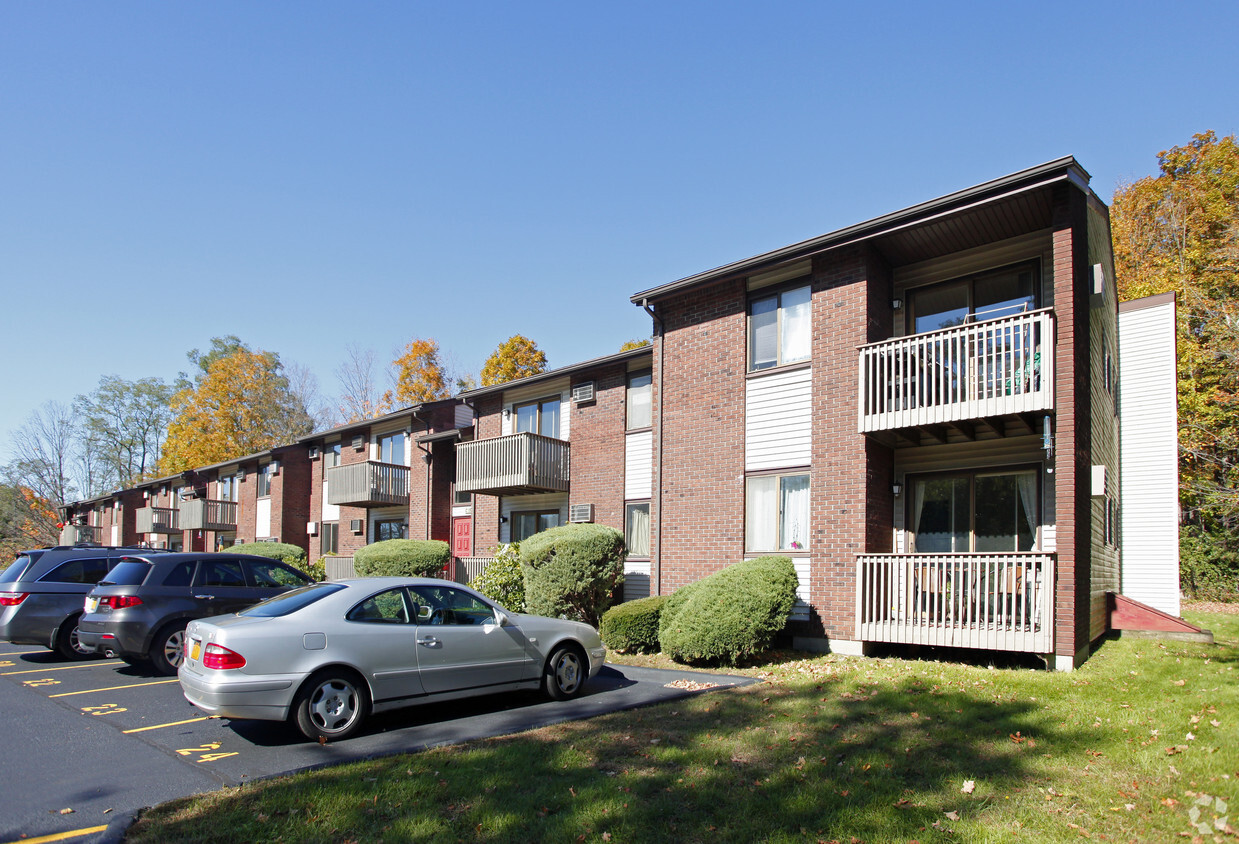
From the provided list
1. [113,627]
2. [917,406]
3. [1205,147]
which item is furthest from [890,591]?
[1205,147]

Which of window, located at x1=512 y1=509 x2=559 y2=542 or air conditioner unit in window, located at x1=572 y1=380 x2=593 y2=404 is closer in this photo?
air conditioner unit in window, located at x1=572 y1=380 x2=593 y2=404

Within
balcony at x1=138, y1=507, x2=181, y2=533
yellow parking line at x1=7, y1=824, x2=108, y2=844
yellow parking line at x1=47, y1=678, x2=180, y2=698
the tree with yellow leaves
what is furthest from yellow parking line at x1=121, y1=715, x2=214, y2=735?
the tree with yellow leaves

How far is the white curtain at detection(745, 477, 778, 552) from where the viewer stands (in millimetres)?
13258

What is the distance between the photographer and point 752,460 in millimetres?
13586

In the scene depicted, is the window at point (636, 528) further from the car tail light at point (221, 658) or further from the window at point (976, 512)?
the car tail light at point (221, 658)

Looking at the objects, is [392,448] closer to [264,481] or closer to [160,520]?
[264,481]

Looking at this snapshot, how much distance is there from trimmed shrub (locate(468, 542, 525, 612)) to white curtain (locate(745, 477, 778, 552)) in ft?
18.4

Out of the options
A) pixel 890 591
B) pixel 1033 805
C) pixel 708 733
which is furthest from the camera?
pixel 890 591

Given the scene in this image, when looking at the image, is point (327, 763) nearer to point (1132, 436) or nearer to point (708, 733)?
point (708, 733)

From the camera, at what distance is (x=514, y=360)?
4131 centimetres

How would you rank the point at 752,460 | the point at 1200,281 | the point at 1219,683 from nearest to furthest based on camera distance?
the point at 1219,683 < the point at 752,460 < the point at 1200,281

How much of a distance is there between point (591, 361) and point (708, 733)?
1223 cm

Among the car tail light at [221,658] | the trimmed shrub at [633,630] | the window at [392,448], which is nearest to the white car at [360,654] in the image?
the car tail light at [221,658]

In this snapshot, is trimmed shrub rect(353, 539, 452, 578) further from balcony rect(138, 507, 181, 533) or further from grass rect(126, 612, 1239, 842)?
balcony rect(138, 507, 181, 533)
